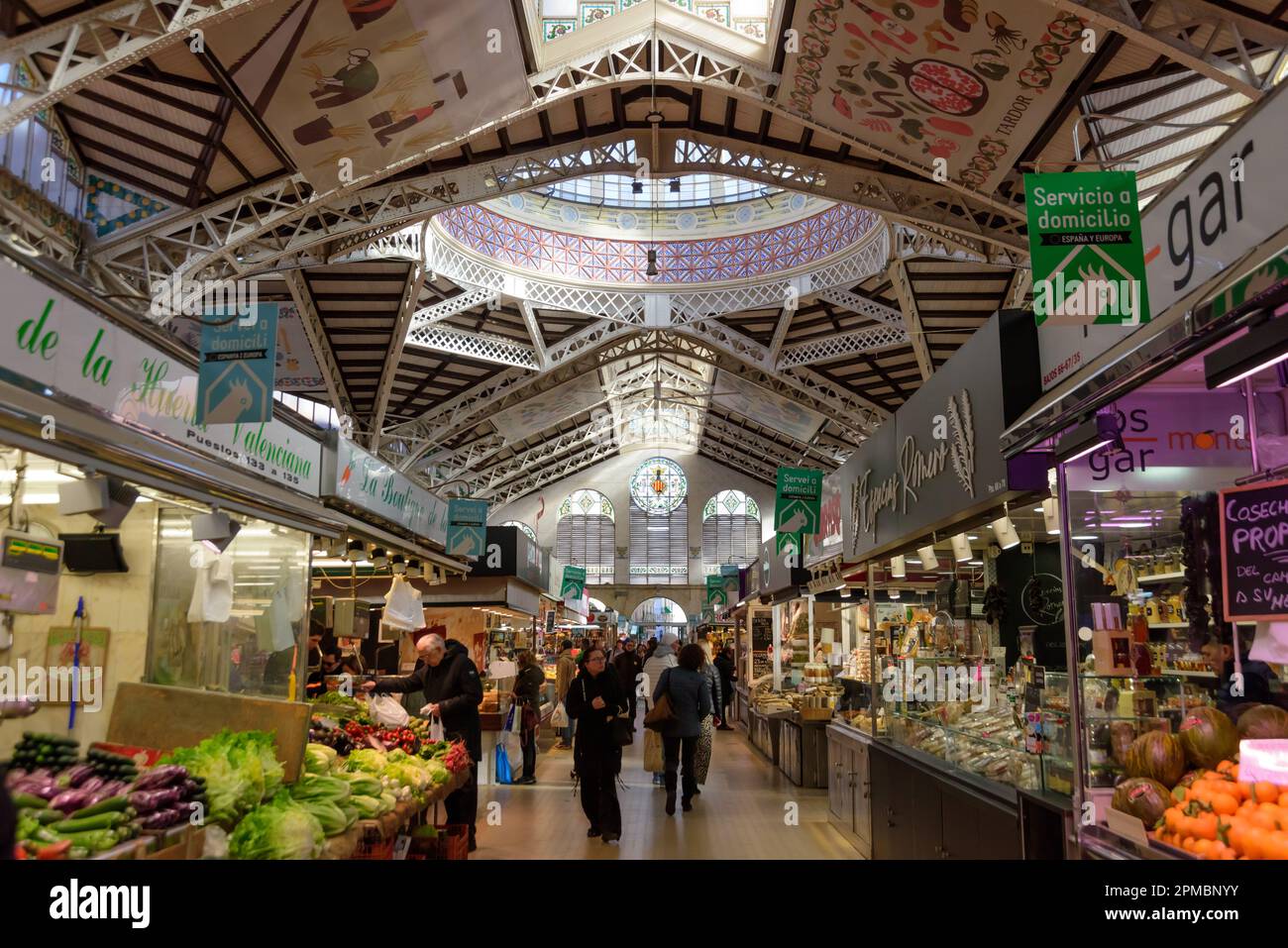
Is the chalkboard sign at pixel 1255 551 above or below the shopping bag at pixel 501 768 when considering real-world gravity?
above

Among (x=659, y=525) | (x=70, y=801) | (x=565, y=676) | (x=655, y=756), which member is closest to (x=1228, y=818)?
(x=70, y=801)

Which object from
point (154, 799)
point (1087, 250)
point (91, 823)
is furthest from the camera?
point (1087, 250)

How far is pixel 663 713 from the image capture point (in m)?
8.33

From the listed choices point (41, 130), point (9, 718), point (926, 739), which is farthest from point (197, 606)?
point (41, 130)

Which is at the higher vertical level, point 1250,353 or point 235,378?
point 235,378

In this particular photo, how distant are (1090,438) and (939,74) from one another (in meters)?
5.69

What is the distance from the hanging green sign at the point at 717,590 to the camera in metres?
25.1

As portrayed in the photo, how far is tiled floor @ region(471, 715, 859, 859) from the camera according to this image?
22.0 feet

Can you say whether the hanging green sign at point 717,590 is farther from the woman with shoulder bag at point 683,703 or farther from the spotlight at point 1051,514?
the spotlight at point 1051,514

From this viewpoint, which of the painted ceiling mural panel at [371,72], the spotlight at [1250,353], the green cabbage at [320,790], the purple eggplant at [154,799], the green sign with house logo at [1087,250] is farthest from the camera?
the painted ceiling mural panel at [371,72]

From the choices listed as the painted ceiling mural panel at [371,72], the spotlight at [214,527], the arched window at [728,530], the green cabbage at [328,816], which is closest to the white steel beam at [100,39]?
the painted ceiling mural panel at [371,72]

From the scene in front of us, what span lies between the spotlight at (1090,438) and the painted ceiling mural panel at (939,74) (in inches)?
193

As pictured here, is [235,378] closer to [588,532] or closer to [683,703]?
[683,703]
